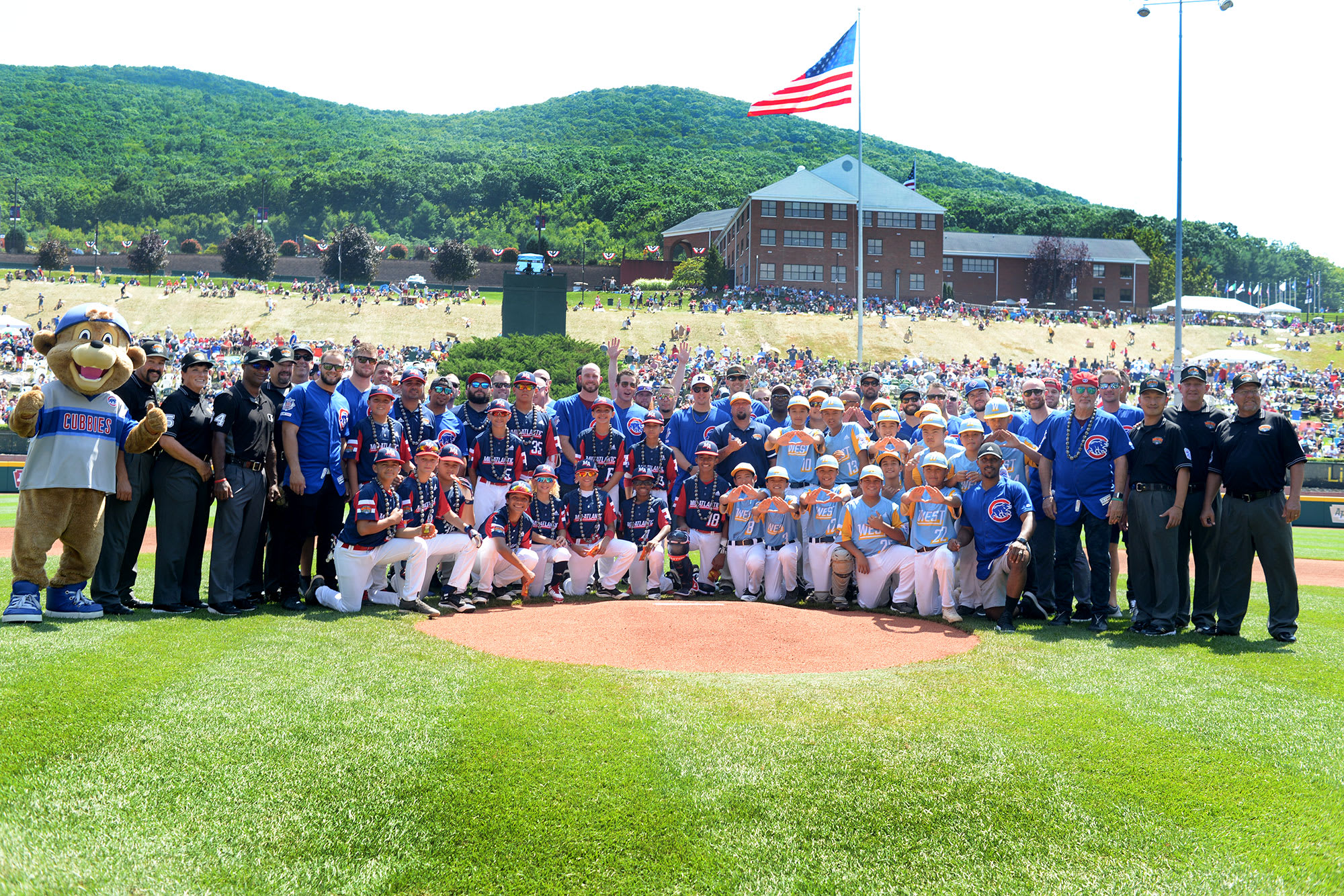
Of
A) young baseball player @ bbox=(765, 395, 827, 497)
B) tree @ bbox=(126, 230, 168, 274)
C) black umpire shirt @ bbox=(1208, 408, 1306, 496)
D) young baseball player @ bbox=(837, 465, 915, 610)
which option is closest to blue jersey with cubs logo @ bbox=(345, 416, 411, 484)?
young baseball player @ bbox=(765, 395, 827, 497)

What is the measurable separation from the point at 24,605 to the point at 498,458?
4.27 metres

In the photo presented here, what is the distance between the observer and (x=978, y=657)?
7004 mm

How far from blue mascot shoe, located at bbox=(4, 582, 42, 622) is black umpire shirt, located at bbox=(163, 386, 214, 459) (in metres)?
1.60

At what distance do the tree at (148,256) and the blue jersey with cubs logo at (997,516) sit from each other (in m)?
78.9

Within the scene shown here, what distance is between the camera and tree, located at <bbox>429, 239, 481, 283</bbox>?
246 feet

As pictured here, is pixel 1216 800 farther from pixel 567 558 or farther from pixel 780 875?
pixel 567 558

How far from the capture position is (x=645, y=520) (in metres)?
9.75

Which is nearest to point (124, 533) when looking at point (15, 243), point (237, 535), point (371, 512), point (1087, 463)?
point (237, 535)

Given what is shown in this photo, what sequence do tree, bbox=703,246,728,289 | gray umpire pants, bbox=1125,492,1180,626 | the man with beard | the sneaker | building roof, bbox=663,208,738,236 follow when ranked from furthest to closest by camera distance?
building roof, bbox=663,208,738,236
tree, bbox=703,246,728,289
the man with beard
the sneaker
gray umpire pants, bbox=1125,492,1180,626

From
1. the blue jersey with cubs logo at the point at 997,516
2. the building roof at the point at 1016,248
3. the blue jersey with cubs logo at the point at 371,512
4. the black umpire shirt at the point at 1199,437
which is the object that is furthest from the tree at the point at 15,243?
the black umpire shirt at the point at 1199,437

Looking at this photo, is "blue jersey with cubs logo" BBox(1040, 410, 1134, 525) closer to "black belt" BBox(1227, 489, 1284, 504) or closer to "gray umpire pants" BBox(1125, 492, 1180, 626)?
"gray umpire pants" BBox(1125, 492, 1180, 626)

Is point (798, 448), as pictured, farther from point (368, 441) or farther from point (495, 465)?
point (368, 441)

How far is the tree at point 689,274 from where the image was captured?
74.2 m

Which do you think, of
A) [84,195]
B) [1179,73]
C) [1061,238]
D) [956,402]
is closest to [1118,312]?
[1061,238]
